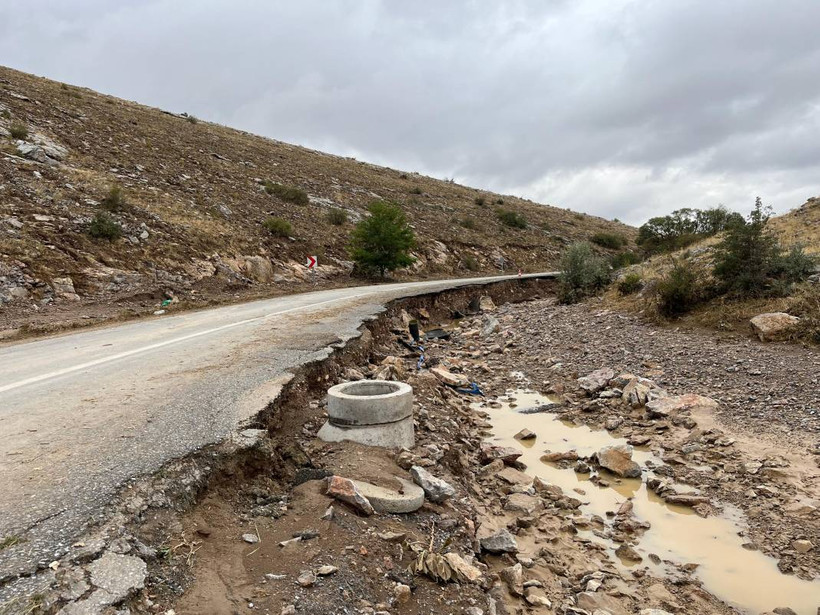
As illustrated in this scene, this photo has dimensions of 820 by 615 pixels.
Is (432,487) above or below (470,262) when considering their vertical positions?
below

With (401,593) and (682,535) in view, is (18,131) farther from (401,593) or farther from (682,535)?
(682,535)

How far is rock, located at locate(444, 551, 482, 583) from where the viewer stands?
9.98 ft

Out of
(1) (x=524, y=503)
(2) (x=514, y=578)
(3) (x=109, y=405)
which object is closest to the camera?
(2) (x=514, y=578)

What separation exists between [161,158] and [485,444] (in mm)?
21651

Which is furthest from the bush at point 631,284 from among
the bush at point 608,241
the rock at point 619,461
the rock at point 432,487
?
the bush at point 608,241

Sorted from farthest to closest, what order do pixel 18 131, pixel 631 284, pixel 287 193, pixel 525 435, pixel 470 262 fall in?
pixel 470 262 < pixel 287 193 < pixel 18 131 < pixel 631 284 < pixel 525 435

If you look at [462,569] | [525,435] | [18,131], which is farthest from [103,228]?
[462,569]

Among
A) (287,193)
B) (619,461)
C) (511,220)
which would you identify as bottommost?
(619,461)

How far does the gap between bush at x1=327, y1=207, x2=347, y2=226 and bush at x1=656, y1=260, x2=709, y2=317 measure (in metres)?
17.4

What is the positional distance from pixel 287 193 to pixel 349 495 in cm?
2380

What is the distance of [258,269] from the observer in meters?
17.0

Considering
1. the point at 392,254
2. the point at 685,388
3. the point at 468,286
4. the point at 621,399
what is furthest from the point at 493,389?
the point at 392,254

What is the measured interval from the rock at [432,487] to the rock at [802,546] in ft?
9.42

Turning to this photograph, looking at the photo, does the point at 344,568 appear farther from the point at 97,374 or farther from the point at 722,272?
the point at 722,272
